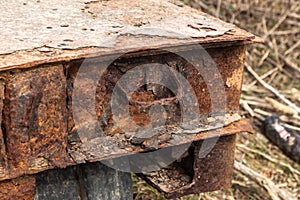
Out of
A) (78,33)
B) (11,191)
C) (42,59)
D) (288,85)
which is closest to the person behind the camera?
(42,59)

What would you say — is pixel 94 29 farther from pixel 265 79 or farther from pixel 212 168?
pixel 265 79

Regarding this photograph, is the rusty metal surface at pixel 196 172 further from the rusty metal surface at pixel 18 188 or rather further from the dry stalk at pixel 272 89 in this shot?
the dry stalk at pixel 272 89

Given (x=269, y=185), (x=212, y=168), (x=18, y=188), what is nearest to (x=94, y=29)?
(x=18, y=188)

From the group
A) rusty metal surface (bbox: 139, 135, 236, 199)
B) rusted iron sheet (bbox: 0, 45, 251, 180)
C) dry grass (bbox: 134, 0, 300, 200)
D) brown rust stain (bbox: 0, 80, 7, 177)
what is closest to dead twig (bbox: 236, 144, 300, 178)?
dry grass (bbox: 134, 0, 300, 200)

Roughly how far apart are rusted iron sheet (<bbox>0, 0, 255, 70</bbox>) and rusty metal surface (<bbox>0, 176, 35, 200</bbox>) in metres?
0.38

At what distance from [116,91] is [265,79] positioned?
9.22 ft

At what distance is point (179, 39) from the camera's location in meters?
1.76

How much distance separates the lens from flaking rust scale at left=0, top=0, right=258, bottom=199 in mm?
1589

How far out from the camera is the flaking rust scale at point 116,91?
159 centimetres

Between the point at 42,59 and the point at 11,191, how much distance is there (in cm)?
43

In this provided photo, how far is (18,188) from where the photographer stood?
170 cm

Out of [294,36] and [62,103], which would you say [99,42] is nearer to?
[62,103]

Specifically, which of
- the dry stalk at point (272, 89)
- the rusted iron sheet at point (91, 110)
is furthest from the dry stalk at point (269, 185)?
the dry stalk at point (272, 89)

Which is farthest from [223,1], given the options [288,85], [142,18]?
[142,18]
